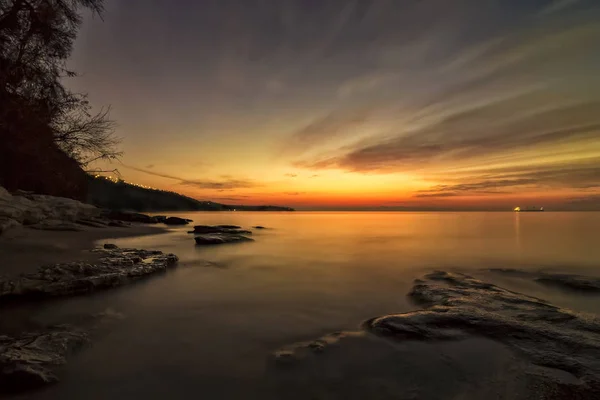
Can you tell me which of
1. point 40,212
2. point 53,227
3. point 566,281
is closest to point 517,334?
point 566,281

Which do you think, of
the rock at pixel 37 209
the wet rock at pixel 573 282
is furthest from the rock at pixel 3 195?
the wet rock at pixel 573 282

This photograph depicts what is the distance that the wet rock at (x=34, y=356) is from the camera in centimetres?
320

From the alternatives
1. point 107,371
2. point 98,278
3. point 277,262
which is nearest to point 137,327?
point 107,371

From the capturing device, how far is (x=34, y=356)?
12.0 feet

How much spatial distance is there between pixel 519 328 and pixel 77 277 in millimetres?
9451

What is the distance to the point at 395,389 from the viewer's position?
344 centimetres

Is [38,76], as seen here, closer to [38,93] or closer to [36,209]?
[38,93]

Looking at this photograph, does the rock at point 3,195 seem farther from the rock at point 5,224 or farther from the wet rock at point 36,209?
the rock at point 5,224

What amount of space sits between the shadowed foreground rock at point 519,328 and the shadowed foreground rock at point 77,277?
663 cm

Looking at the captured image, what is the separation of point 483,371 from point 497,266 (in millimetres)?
10751

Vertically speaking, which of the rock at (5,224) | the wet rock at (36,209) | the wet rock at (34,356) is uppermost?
the wet rock at (36,209)

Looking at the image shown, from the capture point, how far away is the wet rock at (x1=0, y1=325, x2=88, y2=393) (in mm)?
3203

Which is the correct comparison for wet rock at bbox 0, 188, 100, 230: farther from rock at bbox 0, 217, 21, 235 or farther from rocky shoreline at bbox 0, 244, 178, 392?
rocky shoreline at bbox 0, 244, 178, 392

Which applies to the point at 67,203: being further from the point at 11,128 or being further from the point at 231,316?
the point at 231,316
